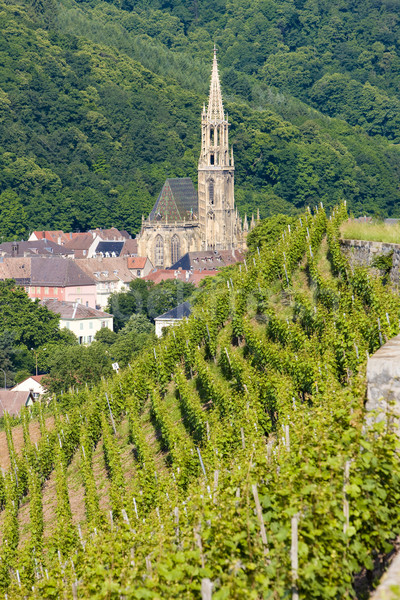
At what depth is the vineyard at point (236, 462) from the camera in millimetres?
10281

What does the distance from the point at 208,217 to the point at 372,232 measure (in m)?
78.8

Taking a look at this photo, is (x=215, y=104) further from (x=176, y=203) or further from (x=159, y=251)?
(x=159, y=251)

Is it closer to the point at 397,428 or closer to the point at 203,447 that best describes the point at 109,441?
the point at 203,447

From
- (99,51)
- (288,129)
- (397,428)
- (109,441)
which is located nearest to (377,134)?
(288,129)

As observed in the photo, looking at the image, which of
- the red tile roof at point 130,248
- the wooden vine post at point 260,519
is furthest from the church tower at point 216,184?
the wooden vine post at point 260,519

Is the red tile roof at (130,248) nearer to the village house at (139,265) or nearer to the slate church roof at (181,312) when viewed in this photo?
the village house at (139,265)

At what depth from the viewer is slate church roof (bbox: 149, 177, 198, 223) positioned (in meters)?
106

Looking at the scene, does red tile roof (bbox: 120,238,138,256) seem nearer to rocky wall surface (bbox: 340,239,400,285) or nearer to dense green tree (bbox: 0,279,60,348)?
dense green tree (bbox: 0,279,60,348)

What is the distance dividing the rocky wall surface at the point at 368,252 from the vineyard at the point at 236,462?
492 millimetres

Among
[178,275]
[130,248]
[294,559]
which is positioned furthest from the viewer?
[130,248]

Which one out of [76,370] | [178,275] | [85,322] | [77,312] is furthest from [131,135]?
[76,370]

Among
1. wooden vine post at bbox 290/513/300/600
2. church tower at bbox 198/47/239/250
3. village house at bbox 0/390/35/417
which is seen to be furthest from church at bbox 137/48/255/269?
wooden vine post at bbox 290/513/300/600

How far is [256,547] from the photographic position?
10242 mm

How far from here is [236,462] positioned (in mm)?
14844
